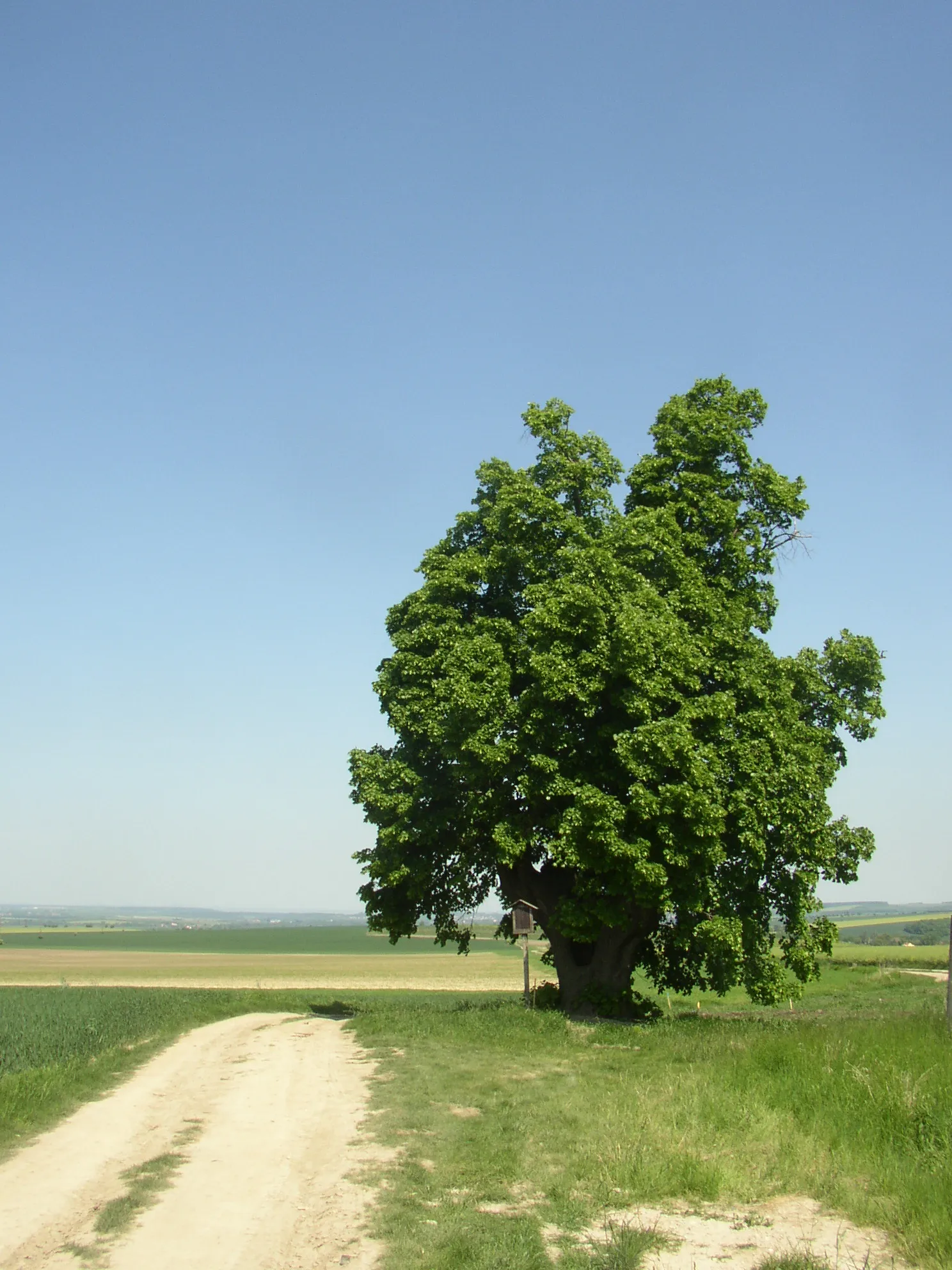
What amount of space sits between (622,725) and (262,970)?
57.3 meters

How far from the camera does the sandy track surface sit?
25.3ft

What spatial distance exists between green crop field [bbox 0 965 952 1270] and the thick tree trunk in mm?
3578

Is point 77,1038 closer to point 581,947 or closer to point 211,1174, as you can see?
point 211,1174

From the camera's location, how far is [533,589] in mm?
24875

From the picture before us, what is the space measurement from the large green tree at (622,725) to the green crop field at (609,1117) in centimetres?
360

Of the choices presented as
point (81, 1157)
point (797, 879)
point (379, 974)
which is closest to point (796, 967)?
point (797, 879)

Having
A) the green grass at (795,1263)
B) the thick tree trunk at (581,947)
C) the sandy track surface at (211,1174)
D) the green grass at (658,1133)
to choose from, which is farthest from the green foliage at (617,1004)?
the green grass at (795,1263)

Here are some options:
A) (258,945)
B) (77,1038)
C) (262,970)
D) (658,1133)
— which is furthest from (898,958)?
(258,945)

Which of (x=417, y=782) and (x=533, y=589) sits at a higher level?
(x=533, y=589)

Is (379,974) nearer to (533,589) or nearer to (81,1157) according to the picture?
(533,589)

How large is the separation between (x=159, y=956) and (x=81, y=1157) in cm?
10080

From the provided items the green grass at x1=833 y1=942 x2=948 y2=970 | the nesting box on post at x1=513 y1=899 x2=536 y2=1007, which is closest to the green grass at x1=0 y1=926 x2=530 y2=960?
the green grass at x1=833 y1=942 x2=948 y2=970

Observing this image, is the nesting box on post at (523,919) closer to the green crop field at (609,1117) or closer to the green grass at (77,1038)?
the green crop field at (609,1117)

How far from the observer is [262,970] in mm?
72375
